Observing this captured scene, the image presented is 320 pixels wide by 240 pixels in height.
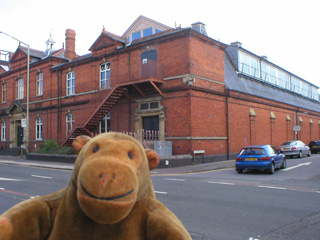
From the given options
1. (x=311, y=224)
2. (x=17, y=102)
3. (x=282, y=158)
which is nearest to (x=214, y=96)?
(x=282, y=158)

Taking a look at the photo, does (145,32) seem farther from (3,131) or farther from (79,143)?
(79,143)

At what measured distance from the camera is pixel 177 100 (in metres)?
20.1

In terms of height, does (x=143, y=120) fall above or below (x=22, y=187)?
above

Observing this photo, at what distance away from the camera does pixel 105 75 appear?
24.8 m

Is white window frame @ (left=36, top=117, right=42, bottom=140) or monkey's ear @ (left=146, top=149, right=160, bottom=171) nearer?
monkey's ear @ (left=146, top=149, right=160, bottom=171)

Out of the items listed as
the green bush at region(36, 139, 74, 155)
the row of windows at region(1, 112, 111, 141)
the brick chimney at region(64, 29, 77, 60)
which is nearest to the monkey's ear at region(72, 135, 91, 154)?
the green bush at region(36, 139, 74, 155)

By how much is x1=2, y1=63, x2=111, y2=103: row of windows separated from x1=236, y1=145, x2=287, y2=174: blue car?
12.9m

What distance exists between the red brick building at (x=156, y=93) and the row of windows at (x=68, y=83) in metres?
0.09

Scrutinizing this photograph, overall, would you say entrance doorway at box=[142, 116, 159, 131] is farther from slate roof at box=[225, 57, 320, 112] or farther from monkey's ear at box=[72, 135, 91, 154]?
monkey's ear at box=[72, 135, 91, 154]

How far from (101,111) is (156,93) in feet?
16.1

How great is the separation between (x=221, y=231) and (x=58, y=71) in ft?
89.0

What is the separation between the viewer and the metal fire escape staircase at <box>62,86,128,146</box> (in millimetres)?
21875

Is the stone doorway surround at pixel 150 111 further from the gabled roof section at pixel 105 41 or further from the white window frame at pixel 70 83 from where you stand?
the white window frame at pixel 70 83

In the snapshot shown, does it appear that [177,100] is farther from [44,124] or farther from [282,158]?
[44,124]
